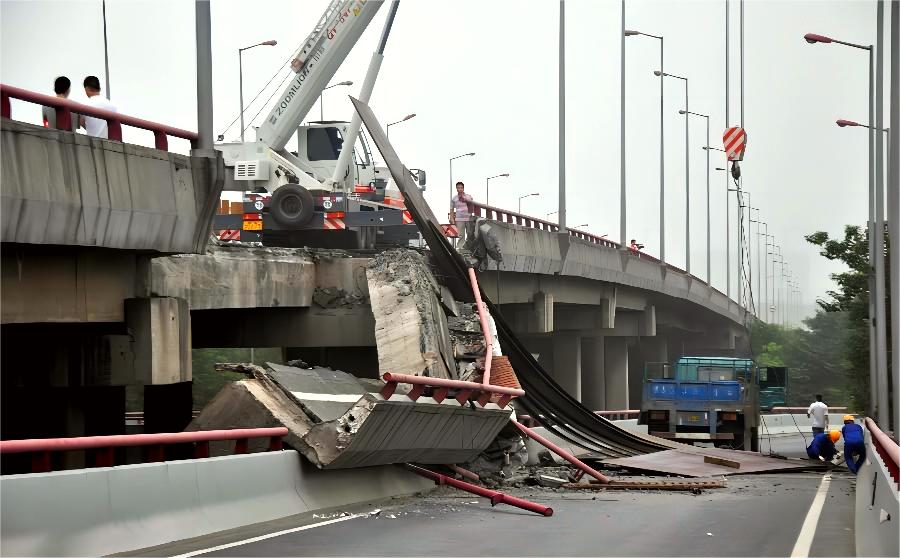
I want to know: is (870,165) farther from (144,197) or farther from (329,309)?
(144,197)

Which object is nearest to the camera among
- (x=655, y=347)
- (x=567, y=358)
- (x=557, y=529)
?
(x=557, y=529)

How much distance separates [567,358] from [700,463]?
3962cm

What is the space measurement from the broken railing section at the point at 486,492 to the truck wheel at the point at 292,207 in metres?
12.4

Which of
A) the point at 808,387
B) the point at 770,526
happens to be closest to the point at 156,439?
the point at 770,526

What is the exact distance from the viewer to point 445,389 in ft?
62.9

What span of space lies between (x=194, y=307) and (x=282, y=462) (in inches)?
282

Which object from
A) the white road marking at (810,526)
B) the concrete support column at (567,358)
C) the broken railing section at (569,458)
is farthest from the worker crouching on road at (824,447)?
the concrete support column at (567,358)

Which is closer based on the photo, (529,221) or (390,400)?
(390,400)

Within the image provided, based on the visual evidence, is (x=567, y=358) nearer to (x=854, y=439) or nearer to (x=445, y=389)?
(x=854, y=439)

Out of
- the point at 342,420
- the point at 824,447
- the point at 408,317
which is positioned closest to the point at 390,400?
the point at 342,420

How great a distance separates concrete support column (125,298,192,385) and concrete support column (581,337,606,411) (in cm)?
5064

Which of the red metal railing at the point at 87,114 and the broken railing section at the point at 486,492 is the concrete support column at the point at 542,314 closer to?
the broken railing section at the point at 486,492

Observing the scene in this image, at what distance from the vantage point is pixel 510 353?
92.8 ft

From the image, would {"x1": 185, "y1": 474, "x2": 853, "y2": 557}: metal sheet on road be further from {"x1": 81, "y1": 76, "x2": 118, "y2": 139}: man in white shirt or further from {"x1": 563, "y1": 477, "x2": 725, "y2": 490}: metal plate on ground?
{"x1": 81, "y1": 76, "x2": 118, "y2": 139}: man in white shirt
